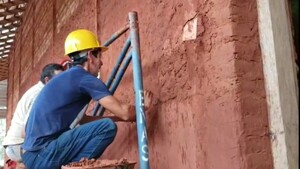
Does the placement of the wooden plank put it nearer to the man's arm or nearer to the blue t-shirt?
the man's arm

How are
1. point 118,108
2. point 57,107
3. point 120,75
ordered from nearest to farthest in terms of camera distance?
1. point 118,108
2. point 57,107
3. point 120,75


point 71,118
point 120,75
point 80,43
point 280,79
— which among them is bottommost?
point 71,118

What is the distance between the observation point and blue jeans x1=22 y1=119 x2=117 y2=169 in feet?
7.72

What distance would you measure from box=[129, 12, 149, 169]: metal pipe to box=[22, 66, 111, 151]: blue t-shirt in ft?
0.93

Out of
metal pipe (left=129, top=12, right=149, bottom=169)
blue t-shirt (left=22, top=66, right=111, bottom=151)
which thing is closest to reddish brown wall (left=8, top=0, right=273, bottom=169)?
metal pipe (left=129, top=12, right=149, bottom=169)

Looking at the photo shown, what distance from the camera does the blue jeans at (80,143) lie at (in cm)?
235

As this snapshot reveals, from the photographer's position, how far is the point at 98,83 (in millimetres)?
2336

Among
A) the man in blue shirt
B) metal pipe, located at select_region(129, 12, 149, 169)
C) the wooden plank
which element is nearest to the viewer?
the wooden plank

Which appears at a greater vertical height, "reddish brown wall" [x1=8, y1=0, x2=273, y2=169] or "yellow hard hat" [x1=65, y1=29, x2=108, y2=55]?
"yellow hard hat" [x1=65, y1=29, x2=108, y2=55]

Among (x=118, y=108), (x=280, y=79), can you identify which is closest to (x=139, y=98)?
(x=118, y=108)

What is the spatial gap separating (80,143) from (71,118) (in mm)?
226

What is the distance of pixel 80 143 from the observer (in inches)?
93.1

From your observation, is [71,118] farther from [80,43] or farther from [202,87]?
[202,87]

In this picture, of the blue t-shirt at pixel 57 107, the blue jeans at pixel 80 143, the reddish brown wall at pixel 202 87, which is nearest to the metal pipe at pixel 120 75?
the reddish brown wall at pixel 202 87
